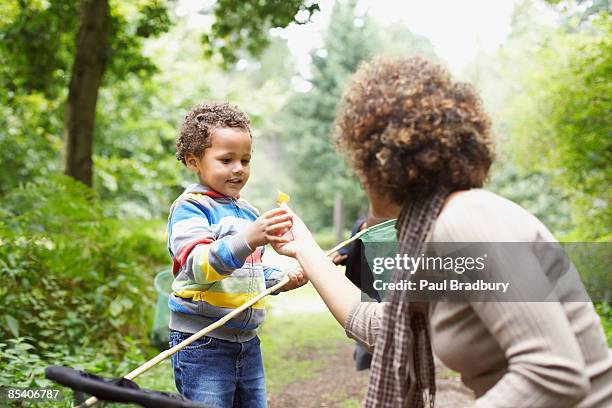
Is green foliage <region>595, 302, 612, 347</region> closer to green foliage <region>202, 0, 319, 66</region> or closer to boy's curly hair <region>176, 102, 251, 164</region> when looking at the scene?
green foliage <region>202, 0, 319, 66</region>

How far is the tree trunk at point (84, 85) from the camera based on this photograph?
671 cm

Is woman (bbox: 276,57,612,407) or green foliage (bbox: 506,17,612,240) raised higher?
green foliage (bbox: 506,17,612,240)

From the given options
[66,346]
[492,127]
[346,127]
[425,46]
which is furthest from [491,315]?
[425,46]

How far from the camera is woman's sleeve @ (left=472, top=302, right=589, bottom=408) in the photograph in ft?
4.42

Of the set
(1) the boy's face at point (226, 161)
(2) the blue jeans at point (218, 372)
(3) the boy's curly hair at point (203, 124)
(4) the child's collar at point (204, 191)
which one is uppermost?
(3) the boy's curly hair at point (203, 124)

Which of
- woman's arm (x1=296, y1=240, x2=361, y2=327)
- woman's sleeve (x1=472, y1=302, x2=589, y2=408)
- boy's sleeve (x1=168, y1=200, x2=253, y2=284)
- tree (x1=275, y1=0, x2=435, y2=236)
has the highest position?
tree (x1=275, y1=0, x2=435, y2=236)

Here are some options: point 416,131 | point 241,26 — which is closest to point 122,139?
point 241,26

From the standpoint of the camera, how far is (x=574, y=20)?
7.01 metres

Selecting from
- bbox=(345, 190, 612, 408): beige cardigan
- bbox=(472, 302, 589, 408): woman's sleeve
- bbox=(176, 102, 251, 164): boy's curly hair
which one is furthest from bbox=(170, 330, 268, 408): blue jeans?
bbox=(472, 302, 589, 408): woman's sleeve

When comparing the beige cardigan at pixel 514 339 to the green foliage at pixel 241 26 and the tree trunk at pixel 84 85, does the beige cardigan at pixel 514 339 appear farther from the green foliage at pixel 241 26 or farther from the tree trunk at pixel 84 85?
the tree trunk at pixel 84 85

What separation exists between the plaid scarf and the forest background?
0.31m

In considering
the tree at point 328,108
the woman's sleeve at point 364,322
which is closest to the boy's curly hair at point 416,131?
the woman's sleeve at point 364,322

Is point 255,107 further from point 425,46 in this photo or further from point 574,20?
point 425,46

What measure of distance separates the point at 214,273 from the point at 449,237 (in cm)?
99
